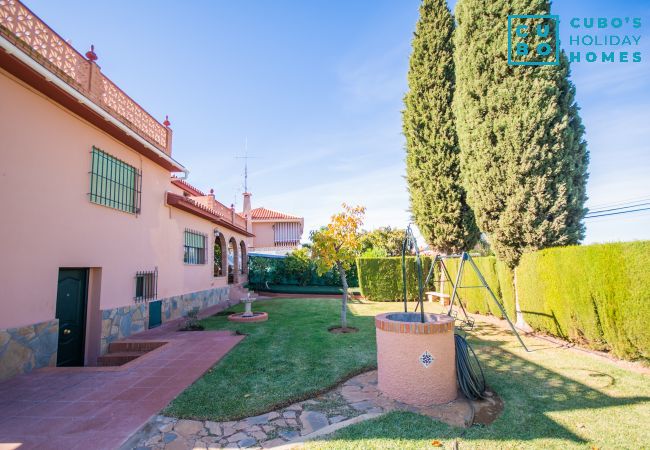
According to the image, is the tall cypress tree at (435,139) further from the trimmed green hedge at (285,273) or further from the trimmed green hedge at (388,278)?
the trimmed green hedge at (285,273)

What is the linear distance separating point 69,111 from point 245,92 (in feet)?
27.3

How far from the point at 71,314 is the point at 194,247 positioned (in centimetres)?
659

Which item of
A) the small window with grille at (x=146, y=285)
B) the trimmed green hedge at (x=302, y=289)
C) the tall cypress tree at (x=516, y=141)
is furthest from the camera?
the trimmed green hedge at (x=302, y=289)

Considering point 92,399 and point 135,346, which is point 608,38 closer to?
point 92,399

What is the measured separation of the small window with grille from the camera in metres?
9.41

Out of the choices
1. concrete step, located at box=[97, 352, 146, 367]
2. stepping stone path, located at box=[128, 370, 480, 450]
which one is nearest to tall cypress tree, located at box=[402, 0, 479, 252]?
stepping stone path, located at box=[128, 370, 480, 450]

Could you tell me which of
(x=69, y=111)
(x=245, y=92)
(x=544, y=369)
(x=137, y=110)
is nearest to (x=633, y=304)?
(x=544, y=369)

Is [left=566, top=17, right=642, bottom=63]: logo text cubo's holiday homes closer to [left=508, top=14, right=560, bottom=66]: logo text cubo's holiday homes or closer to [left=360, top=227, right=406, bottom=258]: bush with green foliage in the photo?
[left=508, top=14, right=560, bottom=66]: logo text cubo's holiday homes

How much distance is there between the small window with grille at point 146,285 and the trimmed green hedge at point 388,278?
11.3m

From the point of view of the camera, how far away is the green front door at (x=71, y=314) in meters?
6.85

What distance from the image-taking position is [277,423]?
3.99 metres

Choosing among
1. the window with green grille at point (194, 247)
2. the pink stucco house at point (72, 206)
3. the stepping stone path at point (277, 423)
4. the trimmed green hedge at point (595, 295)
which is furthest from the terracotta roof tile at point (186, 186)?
the trimmed green hedge at point (595, 295)

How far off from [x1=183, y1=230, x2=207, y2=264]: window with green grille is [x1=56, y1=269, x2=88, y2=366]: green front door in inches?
203

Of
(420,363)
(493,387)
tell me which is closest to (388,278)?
(493,387)
